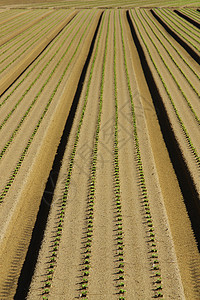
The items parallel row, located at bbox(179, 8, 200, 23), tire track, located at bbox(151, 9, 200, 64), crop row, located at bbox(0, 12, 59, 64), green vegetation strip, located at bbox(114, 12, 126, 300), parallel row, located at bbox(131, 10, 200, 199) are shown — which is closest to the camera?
green vegetation strip, located at bbox(114, 12, 126, 300)

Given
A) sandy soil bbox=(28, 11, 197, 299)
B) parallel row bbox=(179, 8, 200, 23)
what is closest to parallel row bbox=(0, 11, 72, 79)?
sandy soil bbox=(28, 11, 197, 299)

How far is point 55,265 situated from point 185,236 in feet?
32.7

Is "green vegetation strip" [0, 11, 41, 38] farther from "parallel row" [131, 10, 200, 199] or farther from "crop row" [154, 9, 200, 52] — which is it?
"crop row" [154, 9, 200, 52]

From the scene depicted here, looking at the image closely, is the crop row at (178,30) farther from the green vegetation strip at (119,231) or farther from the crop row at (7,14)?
the crop row at (7,14)

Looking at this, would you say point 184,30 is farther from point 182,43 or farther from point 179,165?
point 179,165

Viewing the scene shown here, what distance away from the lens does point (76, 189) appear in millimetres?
24125

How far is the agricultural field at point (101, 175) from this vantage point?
17562 mm

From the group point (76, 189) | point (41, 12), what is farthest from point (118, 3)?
point (76, 189)

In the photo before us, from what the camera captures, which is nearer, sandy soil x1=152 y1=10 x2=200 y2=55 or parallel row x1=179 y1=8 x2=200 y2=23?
sandy soil x1=152 y1=10 x2=200 y2=55

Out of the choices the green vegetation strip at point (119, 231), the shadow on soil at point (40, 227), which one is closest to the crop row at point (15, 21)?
the shadow on soil at point (40, 227)

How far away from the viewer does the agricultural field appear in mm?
17562

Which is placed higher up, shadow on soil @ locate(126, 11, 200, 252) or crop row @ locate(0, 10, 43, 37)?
crop row @ locate(0, 10, 43, 37)

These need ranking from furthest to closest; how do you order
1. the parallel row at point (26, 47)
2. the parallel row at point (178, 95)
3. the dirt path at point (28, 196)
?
1. the parallel row at point (26, 47)
2. the parallel row at point (178, 95)
3. the dirt path at point (28, 196)

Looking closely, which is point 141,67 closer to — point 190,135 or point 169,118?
point 169,118
